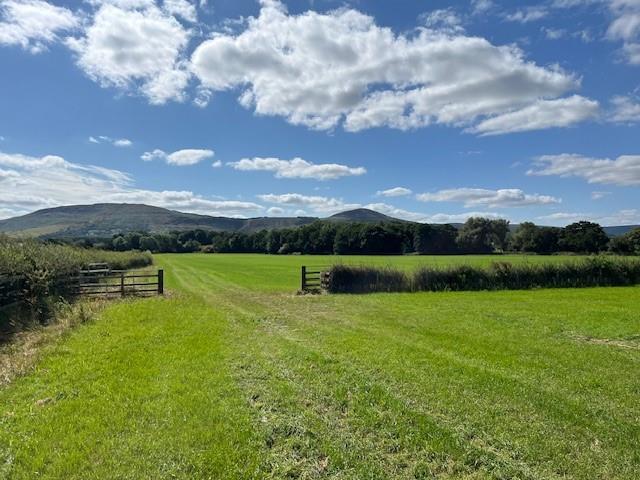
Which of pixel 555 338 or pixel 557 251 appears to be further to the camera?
pixel 557 251

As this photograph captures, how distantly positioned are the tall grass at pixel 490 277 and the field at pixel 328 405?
42.3 ft

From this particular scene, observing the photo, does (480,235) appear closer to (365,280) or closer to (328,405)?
(365,280)

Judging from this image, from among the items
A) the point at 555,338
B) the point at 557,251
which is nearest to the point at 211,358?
the point at 555,338

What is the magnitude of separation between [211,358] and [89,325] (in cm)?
713

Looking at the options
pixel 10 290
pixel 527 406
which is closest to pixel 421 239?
pixel 10 290

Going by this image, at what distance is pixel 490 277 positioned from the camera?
2831 cm

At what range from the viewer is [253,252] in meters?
123

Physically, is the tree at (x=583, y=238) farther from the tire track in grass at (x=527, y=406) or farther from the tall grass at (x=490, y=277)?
the tire track in grass at (x=527, y=406)

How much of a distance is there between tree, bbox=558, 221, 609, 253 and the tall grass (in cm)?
6246

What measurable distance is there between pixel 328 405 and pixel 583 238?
3841 inches

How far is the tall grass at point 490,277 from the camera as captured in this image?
26.1m

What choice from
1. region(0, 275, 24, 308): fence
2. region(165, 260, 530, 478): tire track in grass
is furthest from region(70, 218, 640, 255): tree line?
region(165, 260, 530, 478): tire track in grass

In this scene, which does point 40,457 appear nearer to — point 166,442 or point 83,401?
point 166,442

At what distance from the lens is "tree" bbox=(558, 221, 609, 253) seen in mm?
86188
